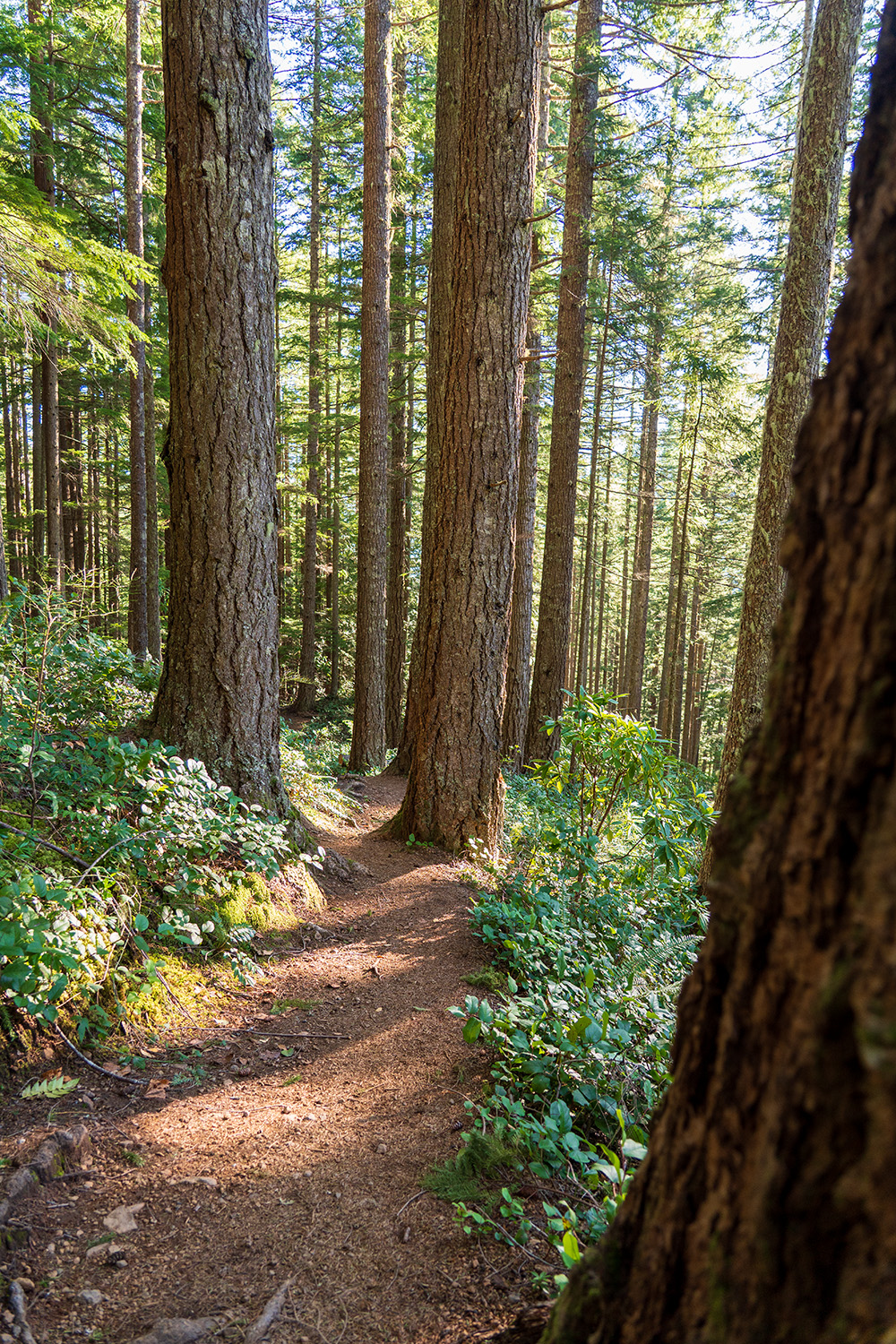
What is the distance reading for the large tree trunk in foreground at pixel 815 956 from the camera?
71 centimetres

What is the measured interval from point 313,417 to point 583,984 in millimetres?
14844

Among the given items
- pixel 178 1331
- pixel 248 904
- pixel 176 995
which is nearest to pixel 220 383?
pixel 248 904

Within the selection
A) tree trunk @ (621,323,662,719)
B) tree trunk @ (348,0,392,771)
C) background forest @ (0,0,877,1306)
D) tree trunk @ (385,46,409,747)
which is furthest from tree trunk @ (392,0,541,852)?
tree trunk @ (621,323,662,719)

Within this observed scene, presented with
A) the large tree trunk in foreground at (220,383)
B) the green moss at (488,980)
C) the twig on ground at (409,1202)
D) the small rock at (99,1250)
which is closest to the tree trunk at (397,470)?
the large tree trunk in foreground at (220,383)

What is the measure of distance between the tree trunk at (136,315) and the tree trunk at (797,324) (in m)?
9.87

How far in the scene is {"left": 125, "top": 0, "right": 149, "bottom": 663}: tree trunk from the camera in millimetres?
12562

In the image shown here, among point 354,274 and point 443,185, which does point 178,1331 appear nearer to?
point 443,185

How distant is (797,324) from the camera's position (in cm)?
593

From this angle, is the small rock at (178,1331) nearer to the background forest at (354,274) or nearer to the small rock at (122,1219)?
the small rock at (122,1219)

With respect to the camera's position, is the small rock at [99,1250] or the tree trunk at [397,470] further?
the tree trunk at [397,470]

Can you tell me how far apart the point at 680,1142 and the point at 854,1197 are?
1.10 ft

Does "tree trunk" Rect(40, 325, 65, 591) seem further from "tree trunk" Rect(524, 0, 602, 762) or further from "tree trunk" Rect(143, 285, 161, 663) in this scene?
"tree trunk" Rect(524, 0, 602, 762)

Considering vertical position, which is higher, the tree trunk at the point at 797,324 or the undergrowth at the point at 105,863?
the tree trunk at the point at 797,324

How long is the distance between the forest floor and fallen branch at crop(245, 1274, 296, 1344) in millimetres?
16
